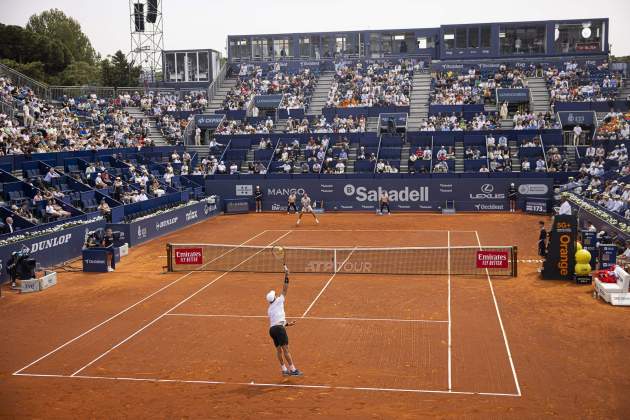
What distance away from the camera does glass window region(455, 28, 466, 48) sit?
2441 inches

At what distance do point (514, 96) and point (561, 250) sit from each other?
3262 centimetres

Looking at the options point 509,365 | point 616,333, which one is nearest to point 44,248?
point 509,365

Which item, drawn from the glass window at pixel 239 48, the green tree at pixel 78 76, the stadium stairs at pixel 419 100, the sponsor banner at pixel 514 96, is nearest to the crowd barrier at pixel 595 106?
the sponsor banner at pixel 514 96

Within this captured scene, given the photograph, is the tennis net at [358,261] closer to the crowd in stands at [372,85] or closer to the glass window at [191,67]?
the crowd in stands at [372,85]

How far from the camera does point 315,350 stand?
15.2 metres

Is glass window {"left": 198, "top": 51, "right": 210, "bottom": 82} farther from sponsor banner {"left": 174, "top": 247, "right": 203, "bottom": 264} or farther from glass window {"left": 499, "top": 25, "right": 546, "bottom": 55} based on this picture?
sponsor banner {"left": 174, "top": 247, "right": 203, "bottom": 264}

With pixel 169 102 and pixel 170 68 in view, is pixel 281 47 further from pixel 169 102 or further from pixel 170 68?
pixel 169 102

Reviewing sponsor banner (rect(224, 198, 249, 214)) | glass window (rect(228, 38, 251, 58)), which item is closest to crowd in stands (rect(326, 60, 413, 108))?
glass window (rect(228, 38, 251, 58))

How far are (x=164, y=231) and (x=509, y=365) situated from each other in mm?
24523

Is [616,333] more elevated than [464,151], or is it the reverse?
[464,151]

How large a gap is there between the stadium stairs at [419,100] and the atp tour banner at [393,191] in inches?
380

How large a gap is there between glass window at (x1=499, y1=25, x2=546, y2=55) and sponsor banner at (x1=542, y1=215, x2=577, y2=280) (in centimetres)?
4387

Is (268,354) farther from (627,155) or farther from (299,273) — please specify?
(627,155)

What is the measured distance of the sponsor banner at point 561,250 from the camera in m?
21.5
